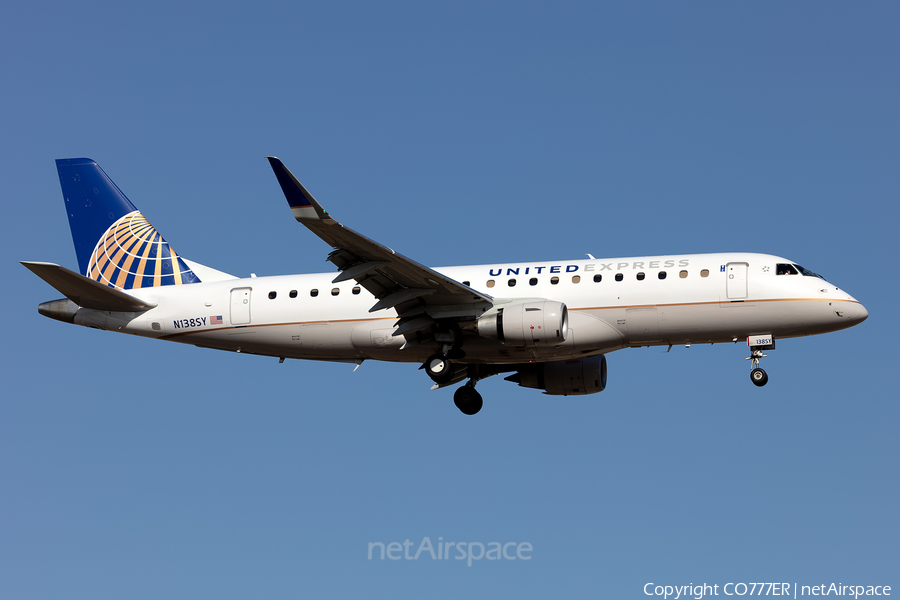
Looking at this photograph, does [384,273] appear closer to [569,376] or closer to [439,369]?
[439,369]

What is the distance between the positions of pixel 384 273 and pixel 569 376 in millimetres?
8549

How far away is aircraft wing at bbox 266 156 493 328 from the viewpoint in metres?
25.0

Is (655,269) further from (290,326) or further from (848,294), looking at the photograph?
(290,326)

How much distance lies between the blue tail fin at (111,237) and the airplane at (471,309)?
0.32ft

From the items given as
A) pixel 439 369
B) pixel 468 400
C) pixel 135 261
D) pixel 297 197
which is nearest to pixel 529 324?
pixel 439 369

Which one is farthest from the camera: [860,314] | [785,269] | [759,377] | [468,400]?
[468,400]

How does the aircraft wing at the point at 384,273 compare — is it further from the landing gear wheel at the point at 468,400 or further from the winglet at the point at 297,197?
the landing gear wheel at the point at 468,400

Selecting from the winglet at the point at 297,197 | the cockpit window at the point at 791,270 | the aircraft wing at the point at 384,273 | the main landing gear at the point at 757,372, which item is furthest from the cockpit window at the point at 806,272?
the winglet at the point at 297,197

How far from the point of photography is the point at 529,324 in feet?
97.4

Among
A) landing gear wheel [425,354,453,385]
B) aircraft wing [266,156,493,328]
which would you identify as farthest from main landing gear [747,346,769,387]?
landing gear wheel [425,354,453,385]

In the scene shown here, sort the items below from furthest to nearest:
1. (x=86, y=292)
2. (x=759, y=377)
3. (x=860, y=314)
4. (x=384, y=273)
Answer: (x=86, y=292) → (x=759, y=377) → (x=860, y=314) → (x=384, y=273)

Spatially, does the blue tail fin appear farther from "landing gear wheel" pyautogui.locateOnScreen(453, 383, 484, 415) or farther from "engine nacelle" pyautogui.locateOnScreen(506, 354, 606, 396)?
"engine nacelle" pyautogui.locateOnScreen(506, 354, 606, 396)

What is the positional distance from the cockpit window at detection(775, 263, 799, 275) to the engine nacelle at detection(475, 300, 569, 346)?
6.52m

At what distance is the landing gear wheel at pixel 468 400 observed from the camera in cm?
3453
